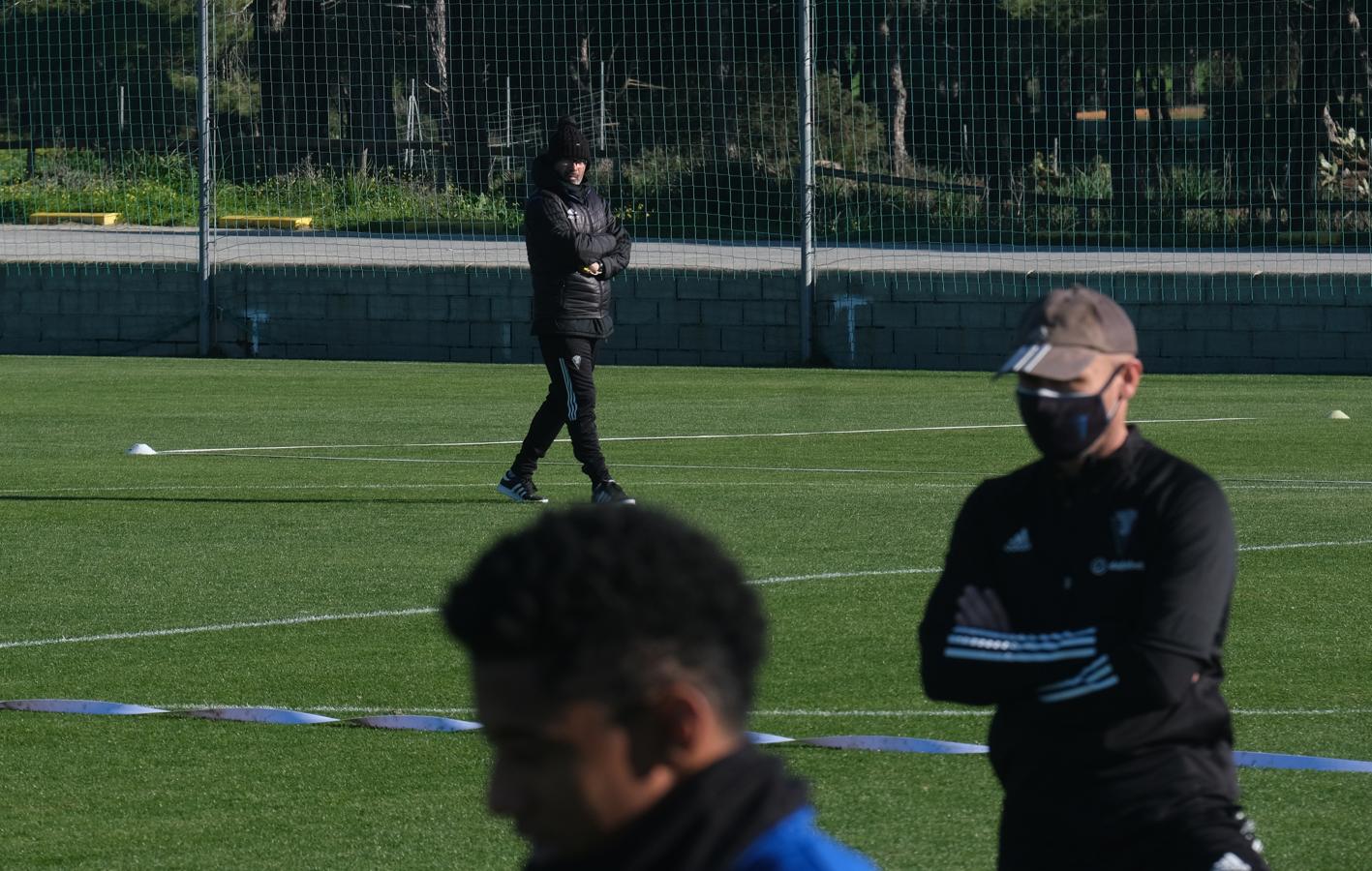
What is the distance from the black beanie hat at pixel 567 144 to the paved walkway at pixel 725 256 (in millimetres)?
12297

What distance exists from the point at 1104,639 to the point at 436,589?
22.9 feet

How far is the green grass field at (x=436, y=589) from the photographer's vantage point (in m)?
6.42

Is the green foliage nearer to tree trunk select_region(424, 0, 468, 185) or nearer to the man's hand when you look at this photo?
tree trunk select_region(424, 0, 468, 185)

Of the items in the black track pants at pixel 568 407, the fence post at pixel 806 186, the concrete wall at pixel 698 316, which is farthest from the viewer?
the fence post at pixel 806 186

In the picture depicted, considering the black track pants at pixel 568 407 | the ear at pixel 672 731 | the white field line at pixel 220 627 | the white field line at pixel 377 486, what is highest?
the ear at pixel 672 731

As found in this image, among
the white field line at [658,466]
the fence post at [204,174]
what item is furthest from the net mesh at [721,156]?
the white field line at [658,466]

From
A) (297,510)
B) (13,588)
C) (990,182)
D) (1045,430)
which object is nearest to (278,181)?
(990,182)

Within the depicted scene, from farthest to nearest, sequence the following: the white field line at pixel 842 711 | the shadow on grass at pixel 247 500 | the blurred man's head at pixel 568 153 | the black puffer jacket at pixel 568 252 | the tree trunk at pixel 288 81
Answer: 1. the tree trunk at pixel 288 81
2. the shadow on grass at pixel 247 500
3. the black puffer jacket at pixel 568 252
4. the blurred man's head at pixel 568 153
5. the white field line at pixel 842 711

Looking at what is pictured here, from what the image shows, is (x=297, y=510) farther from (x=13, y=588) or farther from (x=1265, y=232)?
(x=1265, y=232)

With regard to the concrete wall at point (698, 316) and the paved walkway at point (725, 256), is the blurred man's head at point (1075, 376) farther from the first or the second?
the paved walkway at point (725, 256)

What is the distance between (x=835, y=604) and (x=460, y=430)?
29.4 feet

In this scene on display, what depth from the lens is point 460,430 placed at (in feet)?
61.5

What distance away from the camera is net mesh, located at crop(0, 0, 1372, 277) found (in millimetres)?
27984

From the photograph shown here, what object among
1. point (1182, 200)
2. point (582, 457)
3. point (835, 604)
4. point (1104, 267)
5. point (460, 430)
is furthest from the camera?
point (1182, 200)
